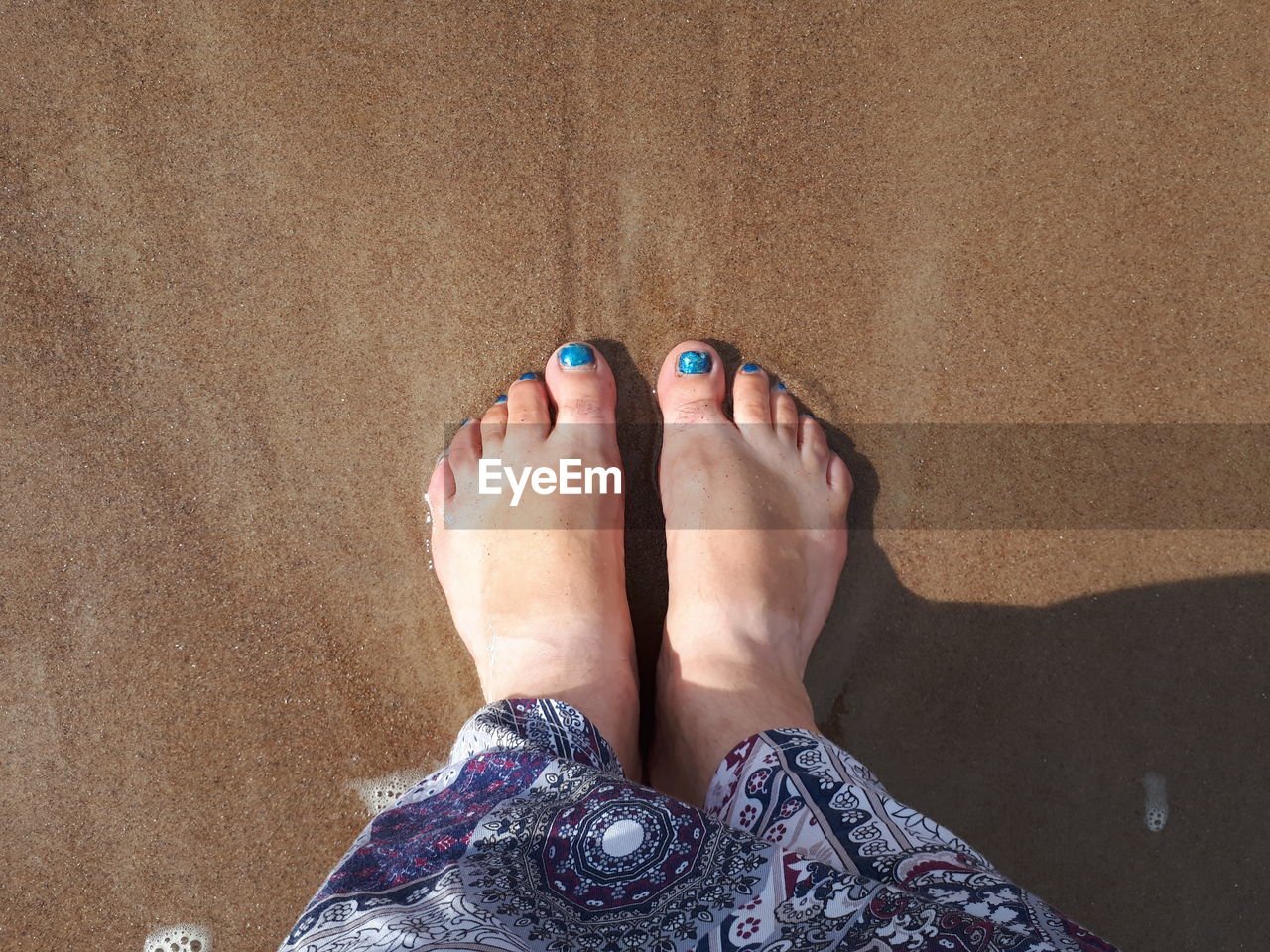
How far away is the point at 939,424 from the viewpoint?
4.94 feet

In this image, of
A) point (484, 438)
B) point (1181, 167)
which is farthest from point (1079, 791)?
point (484, 438)

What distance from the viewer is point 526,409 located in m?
1.53

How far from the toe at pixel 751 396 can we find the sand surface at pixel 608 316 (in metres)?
0.10

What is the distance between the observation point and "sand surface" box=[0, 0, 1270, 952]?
4.82ft

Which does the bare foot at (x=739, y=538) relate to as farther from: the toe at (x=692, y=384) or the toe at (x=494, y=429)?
the toe at (x=494, y=429)

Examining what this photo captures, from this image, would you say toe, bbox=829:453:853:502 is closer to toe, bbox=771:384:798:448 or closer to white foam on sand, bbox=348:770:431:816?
toe, bbox=771:384:798:448

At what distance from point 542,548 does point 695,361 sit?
438mm

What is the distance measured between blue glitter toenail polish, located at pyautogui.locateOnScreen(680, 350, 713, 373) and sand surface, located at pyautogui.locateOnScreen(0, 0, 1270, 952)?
3.0 inches

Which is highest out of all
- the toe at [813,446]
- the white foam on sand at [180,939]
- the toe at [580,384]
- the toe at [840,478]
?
the toe at [580,384]

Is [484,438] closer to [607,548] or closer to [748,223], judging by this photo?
[607,548]

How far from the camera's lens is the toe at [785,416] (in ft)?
5.11

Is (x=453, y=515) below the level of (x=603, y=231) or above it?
below

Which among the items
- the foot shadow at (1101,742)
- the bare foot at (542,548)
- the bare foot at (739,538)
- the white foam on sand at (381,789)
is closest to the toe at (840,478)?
the bare foot at (739,538)

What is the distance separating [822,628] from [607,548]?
1.39 feet
